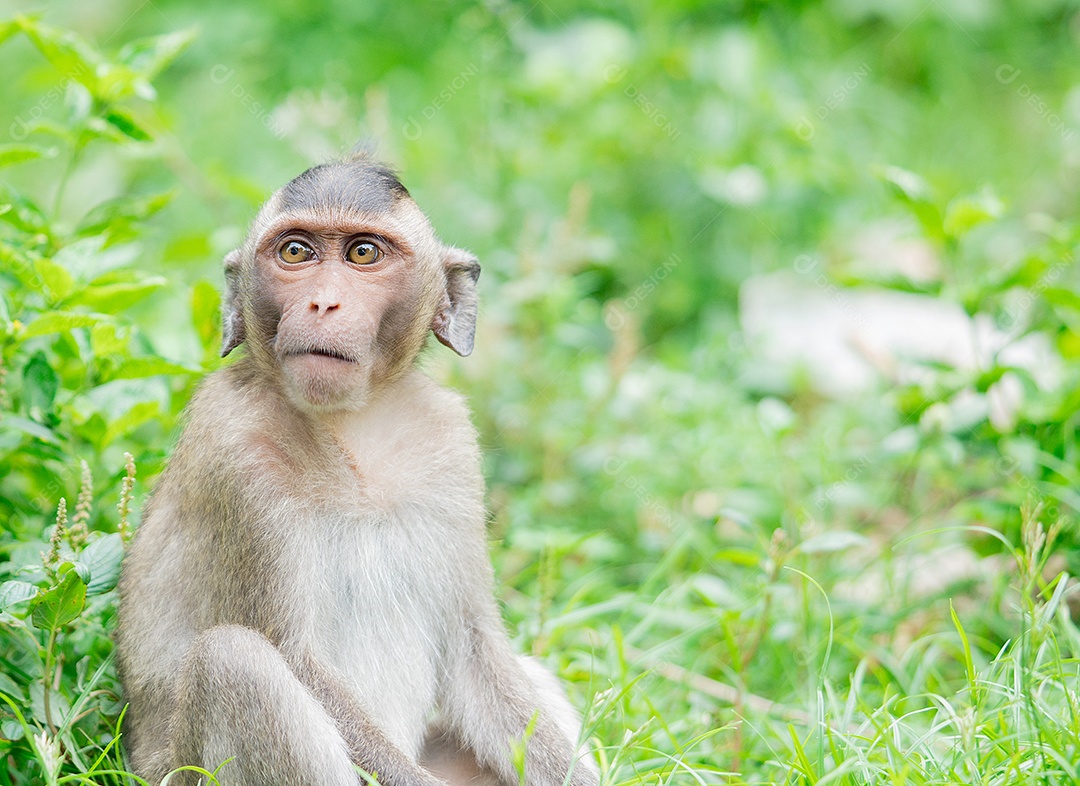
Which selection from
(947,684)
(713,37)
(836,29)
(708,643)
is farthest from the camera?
(836,29)

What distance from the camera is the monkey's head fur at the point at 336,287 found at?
3768 mm

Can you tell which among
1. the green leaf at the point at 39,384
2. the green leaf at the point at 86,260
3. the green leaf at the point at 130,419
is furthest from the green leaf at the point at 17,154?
the green leaf at the point at 130,419

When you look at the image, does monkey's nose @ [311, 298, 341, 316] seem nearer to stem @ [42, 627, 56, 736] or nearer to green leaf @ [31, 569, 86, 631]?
green leaf @ [31, 569, 86, 631]

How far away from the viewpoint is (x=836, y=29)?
977 centimetres

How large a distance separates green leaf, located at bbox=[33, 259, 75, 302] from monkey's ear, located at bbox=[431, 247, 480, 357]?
1312mm

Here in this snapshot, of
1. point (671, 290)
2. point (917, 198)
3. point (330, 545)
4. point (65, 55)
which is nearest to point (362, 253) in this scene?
point (330, 545)

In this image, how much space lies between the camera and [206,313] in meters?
5.09

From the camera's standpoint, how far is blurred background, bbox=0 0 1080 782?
4930 mm

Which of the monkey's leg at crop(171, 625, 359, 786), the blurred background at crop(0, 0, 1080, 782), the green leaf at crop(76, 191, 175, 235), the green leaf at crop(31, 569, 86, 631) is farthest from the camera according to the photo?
the blurred background at crop(0, 0, 1080, 782)

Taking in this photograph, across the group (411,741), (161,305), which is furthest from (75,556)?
(161,305)

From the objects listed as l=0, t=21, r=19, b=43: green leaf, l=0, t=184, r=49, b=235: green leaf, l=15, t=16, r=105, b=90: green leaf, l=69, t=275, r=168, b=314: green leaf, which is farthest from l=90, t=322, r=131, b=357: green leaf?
l=0, t=21, r=19, b=43: green leaf

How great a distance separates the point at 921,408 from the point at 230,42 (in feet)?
22.2

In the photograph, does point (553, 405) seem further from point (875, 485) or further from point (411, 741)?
point (411, 741)

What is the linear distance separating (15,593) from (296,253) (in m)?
1.38
